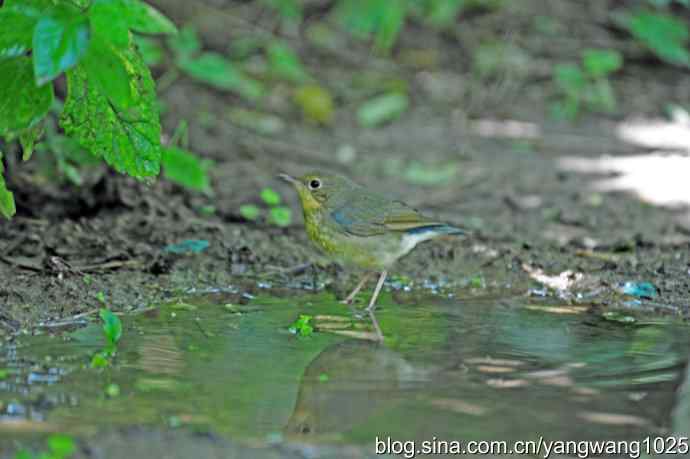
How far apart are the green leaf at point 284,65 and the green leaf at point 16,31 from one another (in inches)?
237

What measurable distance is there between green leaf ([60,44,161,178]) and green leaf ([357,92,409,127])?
17.1 ft

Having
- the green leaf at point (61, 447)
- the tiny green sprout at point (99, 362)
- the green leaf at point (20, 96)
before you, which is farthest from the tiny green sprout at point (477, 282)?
the green leaf at point (61, 447)

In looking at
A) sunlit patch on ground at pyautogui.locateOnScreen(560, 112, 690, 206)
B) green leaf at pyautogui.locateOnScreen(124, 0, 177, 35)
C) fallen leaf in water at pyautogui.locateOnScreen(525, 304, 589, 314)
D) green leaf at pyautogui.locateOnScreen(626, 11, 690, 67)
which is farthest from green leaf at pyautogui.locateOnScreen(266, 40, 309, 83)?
green leaf at pyautogui.locateOnScreen(124, 0, 177, 35)

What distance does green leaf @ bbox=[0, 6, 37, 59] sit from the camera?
145 inches

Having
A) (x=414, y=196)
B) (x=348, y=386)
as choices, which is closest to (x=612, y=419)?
(x=348, y=386)

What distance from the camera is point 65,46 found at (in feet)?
11.0

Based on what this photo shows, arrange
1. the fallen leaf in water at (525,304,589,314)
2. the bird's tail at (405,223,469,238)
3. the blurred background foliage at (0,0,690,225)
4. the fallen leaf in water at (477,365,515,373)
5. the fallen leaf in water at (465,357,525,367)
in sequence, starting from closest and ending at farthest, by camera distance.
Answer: the fallen leaf in water at (477,365,515,373), the fallen leaf in water at (465,357,525,367), the fallen leaf in water at (525,304,589,314), the bird's tail at (405,223,469,238), the blurred background foliage at (0,0,690,225)

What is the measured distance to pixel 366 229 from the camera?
18.3 ft

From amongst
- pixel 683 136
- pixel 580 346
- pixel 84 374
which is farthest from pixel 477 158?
pixel 84 374

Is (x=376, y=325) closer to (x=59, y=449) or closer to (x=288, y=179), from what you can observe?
(x=288, y=179)

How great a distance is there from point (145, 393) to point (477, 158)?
5.49 m

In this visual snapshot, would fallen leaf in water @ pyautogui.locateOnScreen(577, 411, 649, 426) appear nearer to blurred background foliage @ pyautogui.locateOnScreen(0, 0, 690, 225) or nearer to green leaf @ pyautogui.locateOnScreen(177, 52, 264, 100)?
blurred background foliage @ pyautogui.locateOnScreen(0, 0, 690, 225)

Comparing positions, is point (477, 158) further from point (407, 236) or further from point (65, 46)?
point (65, 46)

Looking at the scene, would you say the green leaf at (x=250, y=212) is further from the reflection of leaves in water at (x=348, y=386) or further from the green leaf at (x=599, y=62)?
the green leaf at (x=599, y=62)
